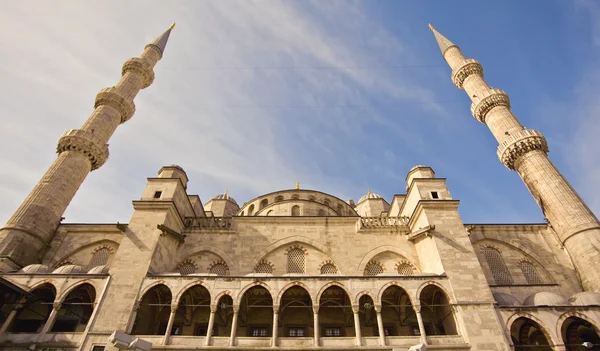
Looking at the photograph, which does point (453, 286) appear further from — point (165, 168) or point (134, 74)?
point (134, 74)

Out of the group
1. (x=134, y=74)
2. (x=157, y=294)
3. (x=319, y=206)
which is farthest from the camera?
(x=134, y=74)

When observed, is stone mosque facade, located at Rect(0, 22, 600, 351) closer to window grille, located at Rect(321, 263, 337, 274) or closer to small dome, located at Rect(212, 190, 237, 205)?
window grille, located at Rect(321, 263, 337, 274)

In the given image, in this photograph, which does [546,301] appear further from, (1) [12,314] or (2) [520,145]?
(1) [12,314]

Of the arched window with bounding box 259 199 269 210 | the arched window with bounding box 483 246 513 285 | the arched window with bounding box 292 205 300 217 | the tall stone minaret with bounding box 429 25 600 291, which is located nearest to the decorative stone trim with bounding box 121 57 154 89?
the arched window with bounding box 259 199 269 210

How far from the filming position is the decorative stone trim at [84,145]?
60.2ft

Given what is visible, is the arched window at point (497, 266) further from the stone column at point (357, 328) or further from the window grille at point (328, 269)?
the stone column at point (357, 328)

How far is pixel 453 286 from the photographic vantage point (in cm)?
1291

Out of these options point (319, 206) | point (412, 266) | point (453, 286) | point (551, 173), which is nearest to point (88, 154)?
point (319, 206)

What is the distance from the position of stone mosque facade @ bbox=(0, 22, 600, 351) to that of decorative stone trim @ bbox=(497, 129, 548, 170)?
0.08 m

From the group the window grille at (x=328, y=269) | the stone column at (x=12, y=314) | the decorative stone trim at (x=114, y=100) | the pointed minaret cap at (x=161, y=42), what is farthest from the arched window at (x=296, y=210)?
the pointed minaret cap at (x=161, y=42)

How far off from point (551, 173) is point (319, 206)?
1269 cm

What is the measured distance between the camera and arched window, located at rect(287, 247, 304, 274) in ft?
52.0

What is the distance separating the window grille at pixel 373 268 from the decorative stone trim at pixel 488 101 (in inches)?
527

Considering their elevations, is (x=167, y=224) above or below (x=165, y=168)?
below
